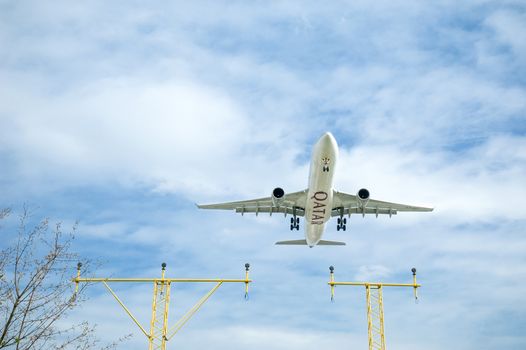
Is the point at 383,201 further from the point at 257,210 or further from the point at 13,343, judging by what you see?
the point at 13,343

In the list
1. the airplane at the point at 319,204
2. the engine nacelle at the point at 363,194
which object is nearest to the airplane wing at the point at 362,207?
the airplane at the point at 319,204

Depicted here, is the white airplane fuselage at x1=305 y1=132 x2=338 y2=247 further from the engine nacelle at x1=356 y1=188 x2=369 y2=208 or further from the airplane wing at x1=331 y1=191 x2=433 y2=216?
the airplane wing at x1=331 y1=191 x2=433 y2=216

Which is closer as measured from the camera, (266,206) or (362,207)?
(362,207)

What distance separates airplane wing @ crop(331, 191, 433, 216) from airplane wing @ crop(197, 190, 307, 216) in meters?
2.97

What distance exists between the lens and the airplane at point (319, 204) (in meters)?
33.6

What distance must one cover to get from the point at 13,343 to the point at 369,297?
21912mm

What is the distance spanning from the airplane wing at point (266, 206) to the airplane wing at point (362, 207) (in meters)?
2.97

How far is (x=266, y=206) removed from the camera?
145 ft

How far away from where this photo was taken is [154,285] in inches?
1083

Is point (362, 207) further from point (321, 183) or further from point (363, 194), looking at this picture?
point (321, 183)

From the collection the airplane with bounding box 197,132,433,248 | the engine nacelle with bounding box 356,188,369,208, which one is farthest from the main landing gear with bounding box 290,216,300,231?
the engine nacelle with bounding box 356,188,369,208

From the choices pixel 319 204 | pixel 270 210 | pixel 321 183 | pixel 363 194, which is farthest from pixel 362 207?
pixel 270 210

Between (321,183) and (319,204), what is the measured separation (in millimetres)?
2301

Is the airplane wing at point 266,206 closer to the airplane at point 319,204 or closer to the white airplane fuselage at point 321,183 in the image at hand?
the airplane at point 319,204
